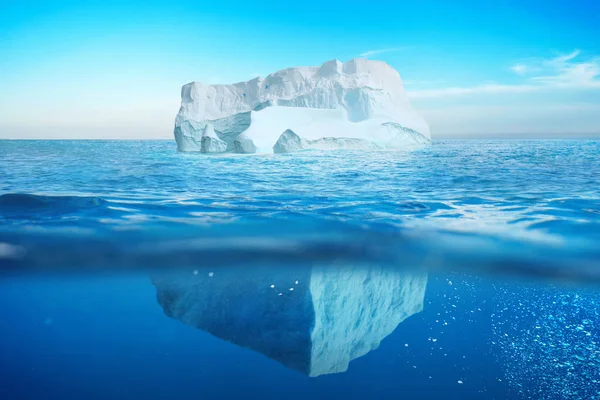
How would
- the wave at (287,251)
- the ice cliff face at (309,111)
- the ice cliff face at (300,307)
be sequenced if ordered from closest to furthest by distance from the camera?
the ice cliff face at (300,307)
the wave at (287,251)
the ice cliff face at (309,111)

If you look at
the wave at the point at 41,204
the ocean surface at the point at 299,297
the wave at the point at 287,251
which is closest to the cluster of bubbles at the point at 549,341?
the ocean surface at the point at 299,297

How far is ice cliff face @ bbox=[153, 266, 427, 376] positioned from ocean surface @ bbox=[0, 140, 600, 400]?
1 centimetres

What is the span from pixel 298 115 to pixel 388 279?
18609mm

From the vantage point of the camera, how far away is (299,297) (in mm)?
2814

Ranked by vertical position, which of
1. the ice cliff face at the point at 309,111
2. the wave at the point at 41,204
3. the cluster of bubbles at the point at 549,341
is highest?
the ice cliff face at the point at 309,111

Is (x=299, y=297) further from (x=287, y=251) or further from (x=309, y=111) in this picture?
(x=309, y=111)

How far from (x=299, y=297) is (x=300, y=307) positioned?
193 mm

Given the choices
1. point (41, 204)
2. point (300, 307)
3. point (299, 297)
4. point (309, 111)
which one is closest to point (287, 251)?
point (299, 297)

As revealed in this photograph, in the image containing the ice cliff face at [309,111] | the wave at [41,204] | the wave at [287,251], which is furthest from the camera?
the ice cliff face at [309,111]

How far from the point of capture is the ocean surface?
72.5 inches

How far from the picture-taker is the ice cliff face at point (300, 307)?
6.96 feet

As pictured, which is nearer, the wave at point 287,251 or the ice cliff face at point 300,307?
the ice cliff face at point 300,307

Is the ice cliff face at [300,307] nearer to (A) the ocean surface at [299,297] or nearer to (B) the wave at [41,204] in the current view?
(A) the ocean surface at [299,297]

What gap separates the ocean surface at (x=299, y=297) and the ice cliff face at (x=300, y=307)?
14 millimetres
